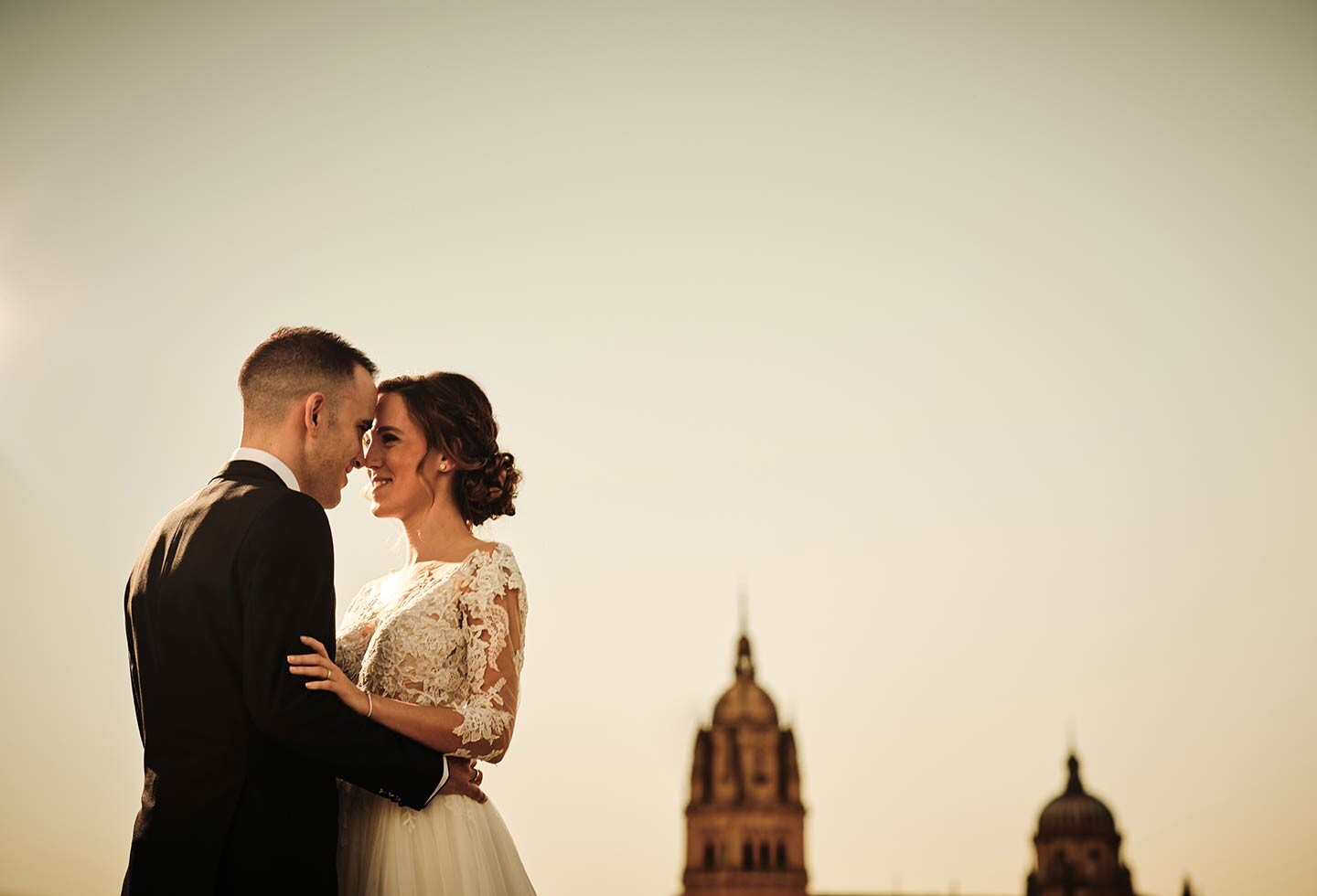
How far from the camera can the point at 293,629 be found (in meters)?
5.26

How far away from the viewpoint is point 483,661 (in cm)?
611

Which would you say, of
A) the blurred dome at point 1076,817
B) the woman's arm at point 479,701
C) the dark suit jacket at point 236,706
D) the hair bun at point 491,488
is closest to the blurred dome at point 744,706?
the blurred dome at point 1076,817

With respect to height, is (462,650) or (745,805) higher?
(745,805)

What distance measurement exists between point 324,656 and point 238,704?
31 centimetres

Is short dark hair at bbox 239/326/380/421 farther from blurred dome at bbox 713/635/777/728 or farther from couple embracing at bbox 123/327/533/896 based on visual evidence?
blurred dome at bbox 713/635/777/728

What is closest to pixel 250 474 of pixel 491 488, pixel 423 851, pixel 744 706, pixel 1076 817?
pixel 491 488

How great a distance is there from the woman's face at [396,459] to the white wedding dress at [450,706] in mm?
402

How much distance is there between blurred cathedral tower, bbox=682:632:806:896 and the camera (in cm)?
8981

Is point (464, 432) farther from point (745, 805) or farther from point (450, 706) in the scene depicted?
point (745, 805)

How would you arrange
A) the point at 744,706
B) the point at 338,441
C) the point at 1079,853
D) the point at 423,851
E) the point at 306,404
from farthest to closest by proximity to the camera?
the point at 1079,853
the point at 744,706
the point at 423,851
the point at 338,441
the point at 306,404

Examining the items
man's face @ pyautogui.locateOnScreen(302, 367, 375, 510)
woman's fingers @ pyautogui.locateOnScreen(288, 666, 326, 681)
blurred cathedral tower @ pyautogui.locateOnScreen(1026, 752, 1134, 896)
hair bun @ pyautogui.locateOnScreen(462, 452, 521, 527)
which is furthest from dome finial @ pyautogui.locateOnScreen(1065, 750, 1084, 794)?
woman's fingers @ pyautogui.locateOnScreen(288, 666, 326, 681)

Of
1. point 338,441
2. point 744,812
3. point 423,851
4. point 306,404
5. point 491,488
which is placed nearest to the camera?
point 306,404

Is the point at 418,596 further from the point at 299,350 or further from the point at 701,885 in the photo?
the point at 701,885

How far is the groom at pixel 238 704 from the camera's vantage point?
521 centimetres
